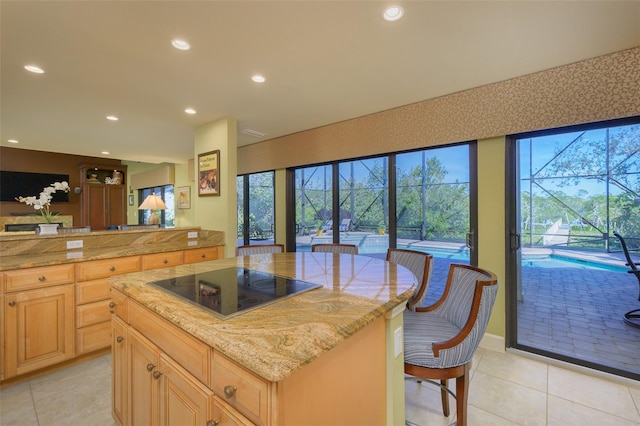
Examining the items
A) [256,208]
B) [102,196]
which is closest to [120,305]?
[256,208]

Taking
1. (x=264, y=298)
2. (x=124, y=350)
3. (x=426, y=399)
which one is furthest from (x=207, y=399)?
(x=426, y=399)

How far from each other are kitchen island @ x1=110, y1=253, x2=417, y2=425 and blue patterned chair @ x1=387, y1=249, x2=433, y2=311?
19.1 inches

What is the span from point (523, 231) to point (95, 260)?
4007mm

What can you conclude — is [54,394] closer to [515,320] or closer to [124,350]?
[124,350]

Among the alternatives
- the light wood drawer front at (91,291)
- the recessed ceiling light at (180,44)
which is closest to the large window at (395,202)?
the recessed ceiling light at (180,44)

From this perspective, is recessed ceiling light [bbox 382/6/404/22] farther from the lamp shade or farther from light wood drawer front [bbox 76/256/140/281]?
the lamp shade

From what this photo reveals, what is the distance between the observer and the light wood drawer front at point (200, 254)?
10.5 ft

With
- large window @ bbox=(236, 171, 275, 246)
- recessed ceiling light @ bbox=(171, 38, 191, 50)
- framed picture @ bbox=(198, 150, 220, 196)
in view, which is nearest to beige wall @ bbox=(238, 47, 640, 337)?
framed picture @ bbox=(198, 150, 220, 196)

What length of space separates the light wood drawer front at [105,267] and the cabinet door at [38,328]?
0.14 meters

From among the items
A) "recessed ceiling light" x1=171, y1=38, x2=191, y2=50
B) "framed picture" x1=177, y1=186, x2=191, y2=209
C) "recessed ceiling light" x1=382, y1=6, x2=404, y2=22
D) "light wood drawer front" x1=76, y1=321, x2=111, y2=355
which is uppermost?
"recessed ceiling light" x1=171, y1=38, x2=191, y2=50

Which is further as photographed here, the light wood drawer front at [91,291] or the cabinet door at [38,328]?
the light wood drawer front at [91,291]

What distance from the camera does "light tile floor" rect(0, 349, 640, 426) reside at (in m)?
1.79

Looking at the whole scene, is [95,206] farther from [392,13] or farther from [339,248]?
[392,13]

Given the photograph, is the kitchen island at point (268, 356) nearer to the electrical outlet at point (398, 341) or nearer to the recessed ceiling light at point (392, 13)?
the electrical outlet at point (398, 341)
